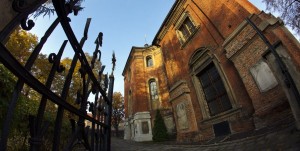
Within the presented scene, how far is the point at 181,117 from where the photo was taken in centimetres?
1140

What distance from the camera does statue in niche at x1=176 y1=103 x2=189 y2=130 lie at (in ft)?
36.0

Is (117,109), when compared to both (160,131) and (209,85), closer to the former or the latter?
(160,131)

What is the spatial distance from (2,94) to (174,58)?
1067 cm

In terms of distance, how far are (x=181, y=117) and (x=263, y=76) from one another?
584 centimetres

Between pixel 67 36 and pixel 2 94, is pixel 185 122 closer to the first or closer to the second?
pixel 2 94

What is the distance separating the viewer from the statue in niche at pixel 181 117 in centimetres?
1098

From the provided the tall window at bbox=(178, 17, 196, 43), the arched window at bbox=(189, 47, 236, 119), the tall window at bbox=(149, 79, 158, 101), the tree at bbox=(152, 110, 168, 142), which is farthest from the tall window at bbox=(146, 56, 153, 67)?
the arched window at bbox=(189, 47, 236, 119)

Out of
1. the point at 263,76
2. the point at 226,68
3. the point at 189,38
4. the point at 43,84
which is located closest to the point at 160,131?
the point at 189,38

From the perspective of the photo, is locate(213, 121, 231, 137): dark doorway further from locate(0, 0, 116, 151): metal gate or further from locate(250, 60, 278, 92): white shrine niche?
locate(0, 0, 116, 151): metal gate

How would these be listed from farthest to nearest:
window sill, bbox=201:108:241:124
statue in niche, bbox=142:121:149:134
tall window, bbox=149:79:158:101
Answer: tall window, bbox=149:79:158:101, statue in niche, bbox=142:121:149:134, window sill, bbox=201:108:241:124

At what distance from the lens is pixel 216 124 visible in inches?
352

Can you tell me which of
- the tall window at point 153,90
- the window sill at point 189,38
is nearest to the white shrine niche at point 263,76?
the window sill at point 189,38

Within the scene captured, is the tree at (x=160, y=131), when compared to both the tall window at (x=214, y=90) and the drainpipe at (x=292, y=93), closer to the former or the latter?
the tall window at (x=214, y=90)

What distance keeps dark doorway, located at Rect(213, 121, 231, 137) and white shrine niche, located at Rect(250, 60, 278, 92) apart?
2501 mm
